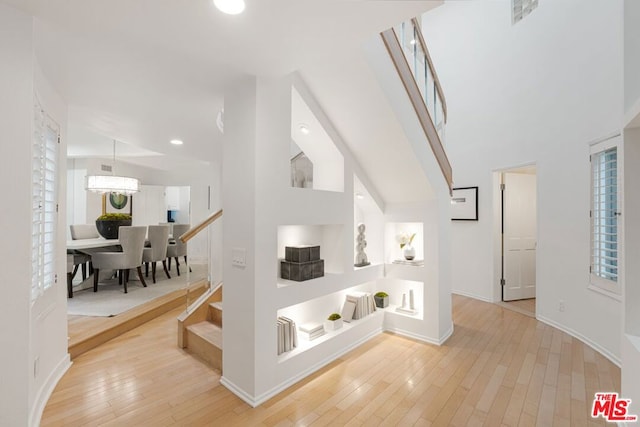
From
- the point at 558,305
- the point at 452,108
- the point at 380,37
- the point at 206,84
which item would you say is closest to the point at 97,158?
the point at 206,84

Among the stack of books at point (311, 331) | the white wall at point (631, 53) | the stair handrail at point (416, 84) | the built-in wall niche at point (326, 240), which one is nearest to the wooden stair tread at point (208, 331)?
the stack of books at point (311, 331)

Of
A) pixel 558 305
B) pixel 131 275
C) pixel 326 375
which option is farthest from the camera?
pixel 131 275

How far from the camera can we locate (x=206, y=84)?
2.36 meters

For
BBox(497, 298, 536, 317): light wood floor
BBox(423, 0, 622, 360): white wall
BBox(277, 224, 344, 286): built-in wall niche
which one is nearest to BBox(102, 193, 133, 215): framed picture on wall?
BBox(277, 224, 344, 286): built-in wall niche

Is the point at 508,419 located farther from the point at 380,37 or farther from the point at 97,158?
the point at 97,158

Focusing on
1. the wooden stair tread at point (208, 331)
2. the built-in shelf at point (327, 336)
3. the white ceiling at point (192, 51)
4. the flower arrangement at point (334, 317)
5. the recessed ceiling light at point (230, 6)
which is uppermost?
the white ceiling at point (192, 51)

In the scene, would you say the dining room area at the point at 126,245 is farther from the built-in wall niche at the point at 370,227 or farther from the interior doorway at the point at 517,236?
the interior doorway at the point at 517,236

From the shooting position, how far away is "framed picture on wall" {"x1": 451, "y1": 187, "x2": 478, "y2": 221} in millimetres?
4945

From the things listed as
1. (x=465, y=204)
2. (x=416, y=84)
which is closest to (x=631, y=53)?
(x=416, y=84)

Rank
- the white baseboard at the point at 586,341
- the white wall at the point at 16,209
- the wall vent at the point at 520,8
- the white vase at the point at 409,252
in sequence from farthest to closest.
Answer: the wall vent at the point at 520,8 < the white vase at the point at 409,252 < the white baseboard at the point at 586,341 < the white wall at the point at 16,209

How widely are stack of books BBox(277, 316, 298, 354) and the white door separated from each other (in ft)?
13.0

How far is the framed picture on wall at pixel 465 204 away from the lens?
4.95 metres

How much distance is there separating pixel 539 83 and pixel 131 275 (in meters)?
7.60

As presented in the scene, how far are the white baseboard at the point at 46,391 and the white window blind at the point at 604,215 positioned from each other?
4995 millimetres
